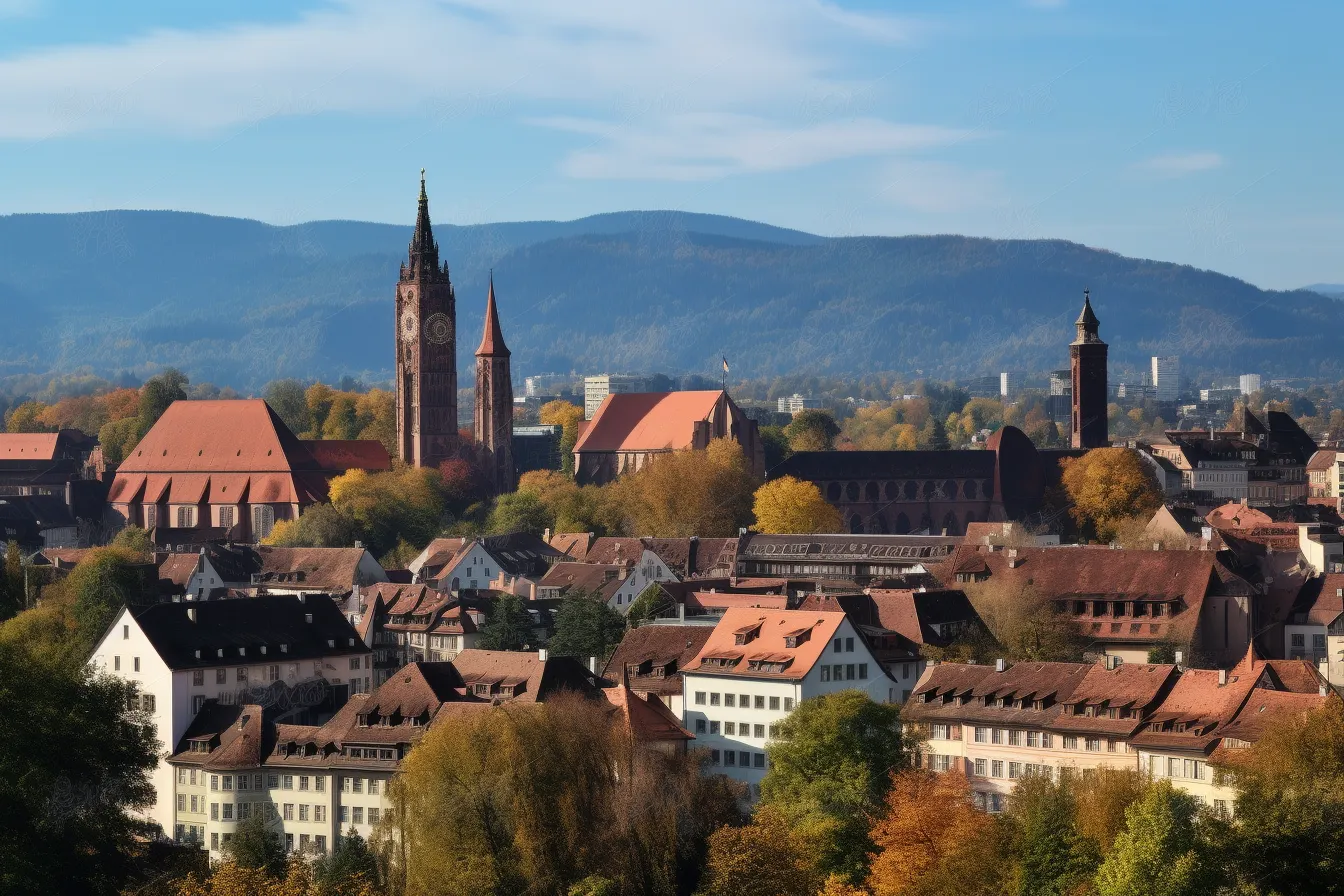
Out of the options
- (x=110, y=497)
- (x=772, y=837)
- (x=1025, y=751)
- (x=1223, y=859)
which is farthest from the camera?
(x=110, y=497)

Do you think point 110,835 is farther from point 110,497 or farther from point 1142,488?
point 110,497

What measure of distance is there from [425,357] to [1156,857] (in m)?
129

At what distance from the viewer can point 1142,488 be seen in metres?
155

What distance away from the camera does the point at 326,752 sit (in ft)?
243

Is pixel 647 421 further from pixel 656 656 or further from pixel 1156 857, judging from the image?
pixel 1156 857

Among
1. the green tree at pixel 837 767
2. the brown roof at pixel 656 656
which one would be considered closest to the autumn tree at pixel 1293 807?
the green tree at pixel 837 767

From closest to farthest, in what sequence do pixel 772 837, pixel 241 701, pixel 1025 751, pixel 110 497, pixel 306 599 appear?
1. pixel 772 837
2. pixel 1025 751
3. pixel 241 701
4. pixel 306 599
5. pixel 110 497

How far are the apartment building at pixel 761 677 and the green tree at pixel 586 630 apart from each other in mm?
10972

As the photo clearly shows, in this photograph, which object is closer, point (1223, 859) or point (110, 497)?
point (1223, 859)

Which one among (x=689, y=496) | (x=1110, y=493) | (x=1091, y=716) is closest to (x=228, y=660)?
(x=1091, y=716)

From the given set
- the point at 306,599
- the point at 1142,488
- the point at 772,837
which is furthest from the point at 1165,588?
the point at 1142,488

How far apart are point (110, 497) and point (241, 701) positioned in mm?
92669

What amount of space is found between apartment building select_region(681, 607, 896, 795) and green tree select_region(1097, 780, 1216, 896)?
20.4 meters

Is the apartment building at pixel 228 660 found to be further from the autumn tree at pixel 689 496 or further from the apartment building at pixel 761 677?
the autumn tree at pixel 689 496
